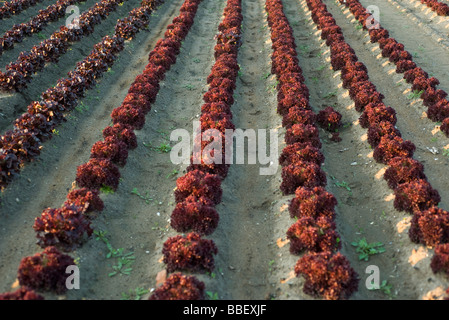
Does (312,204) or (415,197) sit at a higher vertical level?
(415,197)

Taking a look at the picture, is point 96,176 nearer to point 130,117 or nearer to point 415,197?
point 130,117

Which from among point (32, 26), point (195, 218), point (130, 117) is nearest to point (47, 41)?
point (32, 26)

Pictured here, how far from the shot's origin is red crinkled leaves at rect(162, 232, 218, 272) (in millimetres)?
9164

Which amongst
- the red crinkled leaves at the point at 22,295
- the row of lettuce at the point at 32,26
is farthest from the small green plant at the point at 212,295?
the row of lettuce at the point at 32,26

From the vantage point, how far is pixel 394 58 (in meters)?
21.3

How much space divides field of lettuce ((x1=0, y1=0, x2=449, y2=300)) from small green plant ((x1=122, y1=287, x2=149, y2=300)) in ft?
0.23

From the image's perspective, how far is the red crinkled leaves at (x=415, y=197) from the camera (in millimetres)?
10758

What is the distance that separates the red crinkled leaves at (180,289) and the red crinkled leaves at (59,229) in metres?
2.71

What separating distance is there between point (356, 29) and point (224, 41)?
35.0 ft

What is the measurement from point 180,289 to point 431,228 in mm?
6450

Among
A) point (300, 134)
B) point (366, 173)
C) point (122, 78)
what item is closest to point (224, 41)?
point (122, 78)

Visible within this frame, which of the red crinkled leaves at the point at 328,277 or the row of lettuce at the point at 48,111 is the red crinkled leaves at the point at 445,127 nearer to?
the red crinkled leaves at the point at 328,277

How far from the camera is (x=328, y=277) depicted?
8.59 m

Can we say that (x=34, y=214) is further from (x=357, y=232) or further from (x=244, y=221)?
(x=357, y=232)
